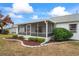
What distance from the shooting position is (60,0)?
9.17 meters

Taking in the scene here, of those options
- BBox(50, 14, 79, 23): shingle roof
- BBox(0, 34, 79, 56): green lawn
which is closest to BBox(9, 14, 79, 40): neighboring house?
BBox(50, 14, 79, 23): shingle roof

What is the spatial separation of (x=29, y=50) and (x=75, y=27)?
4.39ft

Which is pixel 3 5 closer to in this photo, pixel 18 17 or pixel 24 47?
pixel 18 17

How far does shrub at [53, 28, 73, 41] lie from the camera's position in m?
9.23

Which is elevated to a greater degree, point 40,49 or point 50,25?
point 50,25

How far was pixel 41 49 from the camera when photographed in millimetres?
9164

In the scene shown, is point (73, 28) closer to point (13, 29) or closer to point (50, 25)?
point (50, 25)

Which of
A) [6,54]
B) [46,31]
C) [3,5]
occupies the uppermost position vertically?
[3,5]

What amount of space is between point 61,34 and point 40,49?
0.68 metres

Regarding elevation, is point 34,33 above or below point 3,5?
below

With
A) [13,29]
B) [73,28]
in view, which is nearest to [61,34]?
[73,28]

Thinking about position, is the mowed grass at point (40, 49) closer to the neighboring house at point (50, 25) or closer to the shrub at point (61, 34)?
the shrub at point (61, 34)

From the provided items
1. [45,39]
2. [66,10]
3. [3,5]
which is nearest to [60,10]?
[66,10]

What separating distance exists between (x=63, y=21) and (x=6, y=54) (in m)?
1.71
